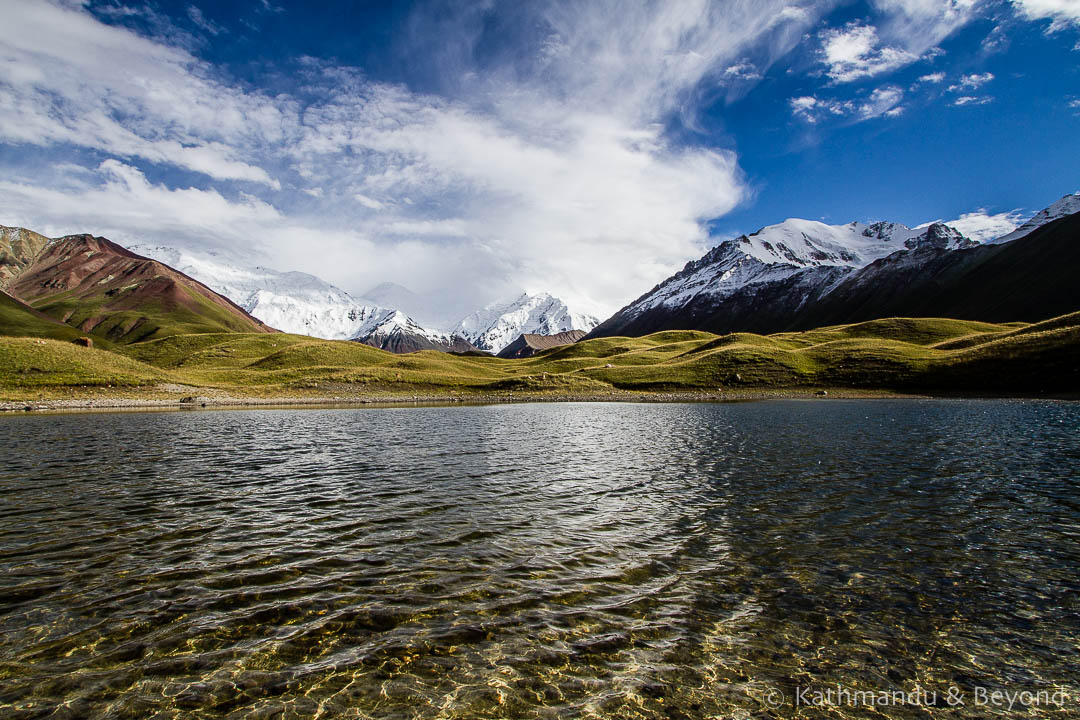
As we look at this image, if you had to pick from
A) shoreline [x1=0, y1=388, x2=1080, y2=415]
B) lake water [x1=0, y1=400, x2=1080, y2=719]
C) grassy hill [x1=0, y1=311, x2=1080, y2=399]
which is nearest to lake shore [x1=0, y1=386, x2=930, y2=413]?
shoreline [x1=0, y1=388, x2=1080, y2=415]

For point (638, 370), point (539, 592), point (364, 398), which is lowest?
point (539, 592)

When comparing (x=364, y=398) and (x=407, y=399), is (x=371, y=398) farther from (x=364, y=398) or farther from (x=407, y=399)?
(x=407, y=399)

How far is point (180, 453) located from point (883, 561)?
45.9m

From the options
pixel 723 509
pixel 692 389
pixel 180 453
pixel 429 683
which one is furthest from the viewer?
pixel 692 389

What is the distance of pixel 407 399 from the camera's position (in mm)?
130625

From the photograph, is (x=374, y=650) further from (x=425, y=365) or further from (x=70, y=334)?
(x=70, y=334)

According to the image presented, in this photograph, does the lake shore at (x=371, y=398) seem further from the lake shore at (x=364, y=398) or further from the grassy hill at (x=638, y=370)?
the grassy hill at (x=638, y=370)

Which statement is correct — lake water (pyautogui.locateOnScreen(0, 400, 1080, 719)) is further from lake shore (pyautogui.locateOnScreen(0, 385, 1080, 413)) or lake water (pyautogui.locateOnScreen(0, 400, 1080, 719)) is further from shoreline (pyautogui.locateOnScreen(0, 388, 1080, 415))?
lake shore (pyautogui.locateOnScreen(0, 385, 1080, 413))

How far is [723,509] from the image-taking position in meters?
23.3

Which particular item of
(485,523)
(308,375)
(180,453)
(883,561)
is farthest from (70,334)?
(883,561)

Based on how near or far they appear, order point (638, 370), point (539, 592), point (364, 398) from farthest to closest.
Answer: point (638, 370)
point (364, 398)
point (539, 592)

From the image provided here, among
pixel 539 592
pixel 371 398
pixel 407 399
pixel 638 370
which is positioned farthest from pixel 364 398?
pixel 539 592

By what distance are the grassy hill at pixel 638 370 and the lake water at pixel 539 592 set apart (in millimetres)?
102581

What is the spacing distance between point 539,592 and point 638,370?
15187 cm
